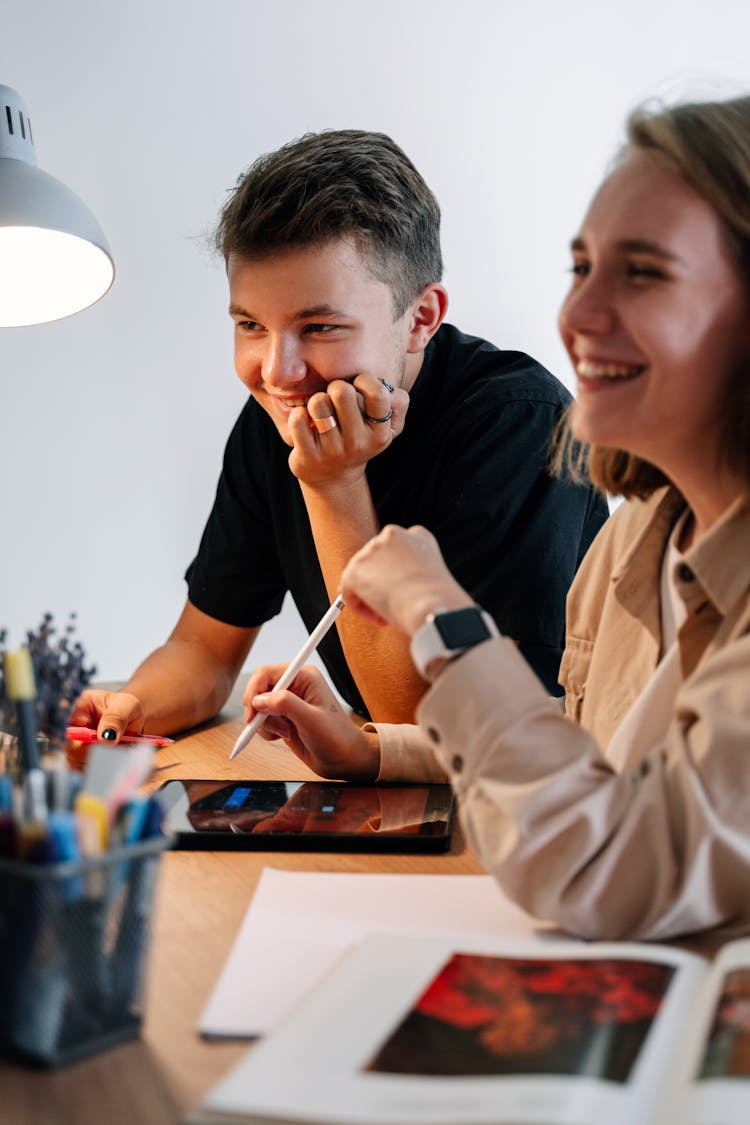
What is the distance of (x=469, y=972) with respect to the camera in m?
0.69

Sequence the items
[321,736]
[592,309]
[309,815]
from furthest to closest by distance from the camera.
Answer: [321,736], [309,815], [592,309]

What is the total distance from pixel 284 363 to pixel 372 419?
0.43ft

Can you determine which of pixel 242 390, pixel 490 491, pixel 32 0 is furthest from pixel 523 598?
pixel 32 0

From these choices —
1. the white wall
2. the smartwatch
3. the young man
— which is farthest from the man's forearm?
the white wall

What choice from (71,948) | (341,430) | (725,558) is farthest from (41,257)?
(71,948)

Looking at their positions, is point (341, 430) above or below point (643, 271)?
below

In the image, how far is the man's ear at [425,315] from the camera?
1.63 m

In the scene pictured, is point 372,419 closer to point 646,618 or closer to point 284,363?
point 284,363

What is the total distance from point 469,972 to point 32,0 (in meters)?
2.66

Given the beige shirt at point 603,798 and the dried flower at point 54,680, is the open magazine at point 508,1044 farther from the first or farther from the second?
the dried flower at point 54,680

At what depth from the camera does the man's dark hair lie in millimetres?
1465

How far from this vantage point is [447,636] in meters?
0.84

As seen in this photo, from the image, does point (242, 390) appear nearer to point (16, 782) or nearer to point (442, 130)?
Result: point (442, 130)

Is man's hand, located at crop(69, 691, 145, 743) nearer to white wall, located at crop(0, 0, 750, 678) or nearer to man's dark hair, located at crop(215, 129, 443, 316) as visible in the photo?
man's dark hair, located at crop(215, 129, 443, 316)
